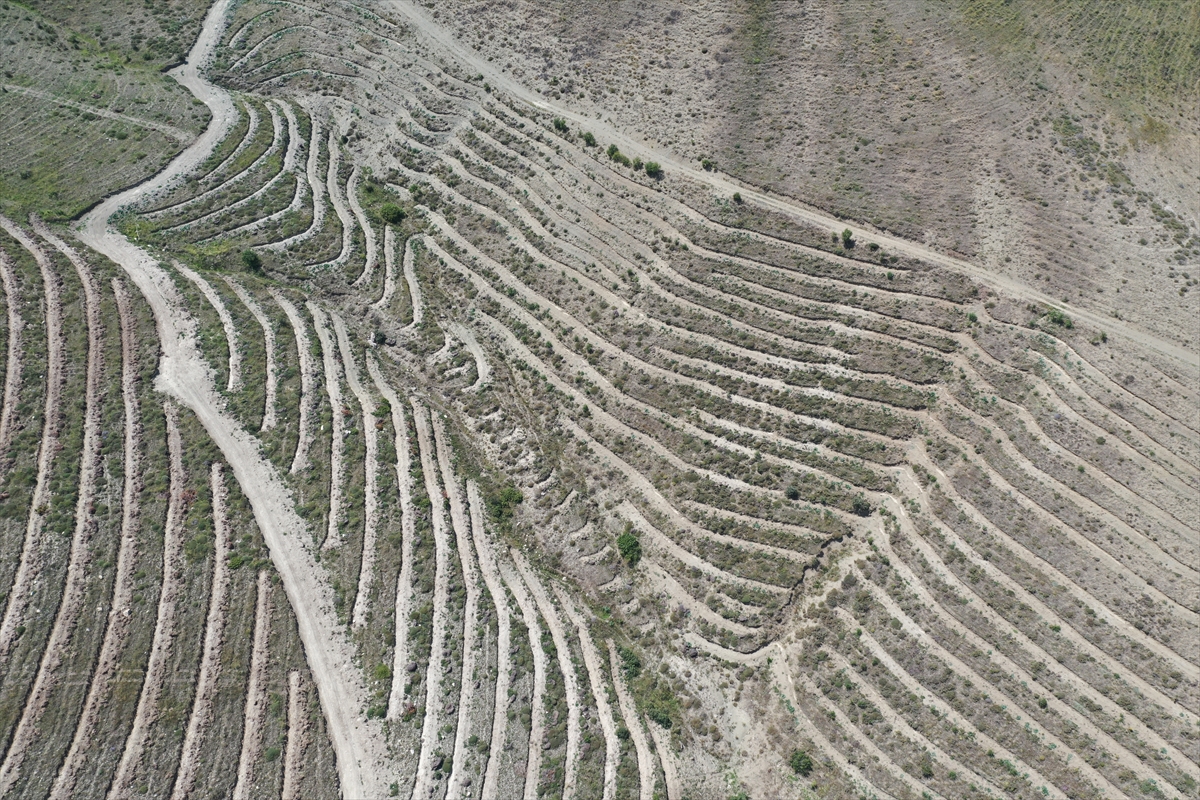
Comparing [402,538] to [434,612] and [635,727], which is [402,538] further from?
[635,727]

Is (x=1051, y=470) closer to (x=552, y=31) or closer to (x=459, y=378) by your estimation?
(x=459, y=378)

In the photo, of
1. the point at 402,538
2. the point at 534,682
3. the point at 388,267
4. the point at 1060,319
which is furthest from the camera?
the point at 388,267

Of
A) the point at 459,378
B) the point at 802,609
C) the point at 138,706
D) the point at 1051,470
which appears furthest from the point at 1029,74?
the point at 138,706

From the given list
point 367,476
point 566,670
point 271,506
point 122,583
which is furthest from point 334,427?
point 566,670

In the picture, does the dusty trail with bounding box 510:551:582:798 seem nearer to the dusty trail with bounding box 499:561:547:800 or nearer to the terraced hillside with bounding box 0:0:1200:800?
the terraced hillside with bounding box 0:0:1200:800

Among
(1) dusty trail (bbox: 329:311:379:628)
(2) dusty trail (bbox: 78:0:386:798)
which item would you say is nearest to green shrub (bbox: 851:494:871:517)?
(1) dusty trail (bbox: 329:311:379:628)

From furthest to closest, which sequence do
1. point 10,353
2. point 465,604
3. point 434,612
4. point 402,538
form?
1. point 10,353
2. point 402,538
3. point 465,604
4. point 434,612
